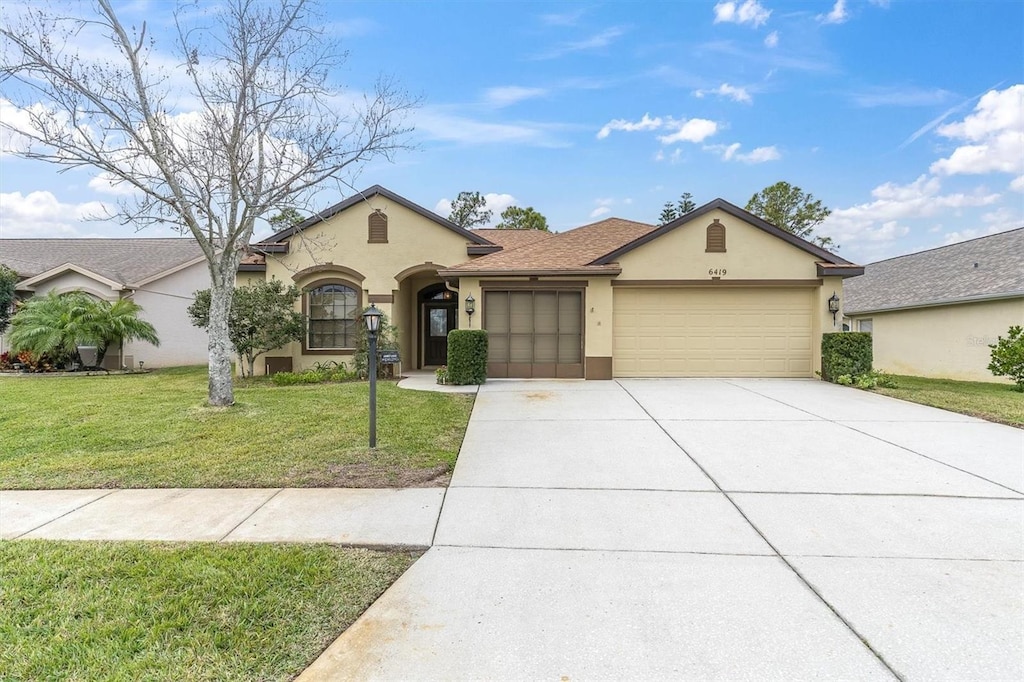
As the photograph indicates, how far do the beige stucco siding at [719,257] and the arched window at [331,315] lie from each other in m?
7.46

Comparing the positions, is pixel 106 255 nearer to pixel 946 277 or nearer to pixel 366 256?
pixel 366 256

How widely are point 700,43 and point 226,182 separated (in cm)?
1195

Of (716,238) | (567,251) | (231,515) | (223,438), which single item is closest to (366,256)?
(567,251)

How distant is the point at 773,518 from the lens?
3.75 m

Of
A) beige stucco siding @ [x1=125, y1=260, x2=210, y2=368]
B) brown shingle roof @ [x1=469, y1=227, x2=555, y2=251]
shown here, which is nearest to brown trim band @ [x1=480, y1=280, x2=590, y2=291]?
brown shingle roof @ [x1=469, y1=227, x2=555, y2=251]

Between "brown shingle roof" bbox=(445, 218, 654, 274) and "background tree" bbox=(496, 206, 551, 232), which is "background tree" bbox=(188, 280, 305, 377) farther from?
"background tree" bbox=(496, 206, 551, 232)

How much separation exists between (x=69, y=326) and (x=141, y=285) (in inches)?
143

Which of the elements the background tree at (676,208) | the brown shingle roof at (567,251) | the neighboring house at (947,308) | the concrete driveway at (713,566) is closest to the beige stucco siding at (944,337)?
the neighboring house at (947,308)

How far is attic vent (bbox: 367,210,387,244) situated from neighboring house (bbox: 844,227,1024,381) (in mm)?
15889

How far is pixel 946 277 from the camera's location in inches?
658

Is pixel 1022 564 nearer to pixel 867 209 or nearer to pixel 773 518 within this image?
pixel 773 518

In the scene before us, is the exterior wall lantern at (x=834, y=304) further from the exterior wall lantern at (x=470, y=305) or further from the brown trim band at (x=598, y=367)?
the exterior wall lantern at (x=470, y=305)

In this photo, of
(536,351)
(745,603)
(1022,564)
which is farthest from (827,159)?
(745,603)

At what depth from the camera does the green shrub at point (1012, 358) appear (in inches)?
426
